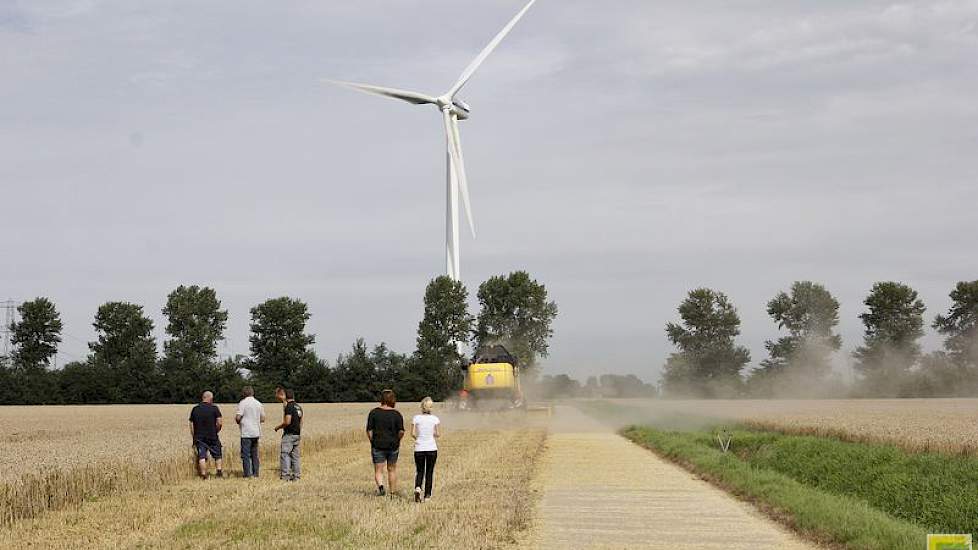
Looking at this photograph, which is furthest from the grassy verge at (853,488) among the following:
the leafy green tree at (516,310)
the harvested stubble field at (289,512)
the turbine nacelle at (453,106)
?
the leafy green tree at (516,310)

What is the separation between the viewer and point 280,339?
10262 cm

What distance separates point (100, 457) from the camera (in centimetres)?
2117

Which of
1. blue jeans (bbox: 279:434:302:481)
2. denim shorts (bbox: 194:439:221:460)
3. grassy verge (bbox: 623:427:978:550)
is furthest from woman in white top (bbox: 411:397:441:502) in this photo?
denim shorts (bbox: 194:439:221:460)

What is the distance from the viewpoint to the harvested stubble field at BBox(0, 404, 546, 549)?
538 inches

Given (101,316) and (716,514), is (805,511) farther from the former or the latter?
(101,316)

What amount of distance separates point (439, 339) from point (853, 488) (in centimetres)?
8360

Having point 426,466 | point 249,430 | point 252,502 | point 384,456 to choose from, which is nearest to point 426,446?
point 426,466

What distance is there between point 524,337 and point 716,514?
102 m

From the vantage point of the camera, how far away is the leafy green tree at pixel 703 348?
427ft

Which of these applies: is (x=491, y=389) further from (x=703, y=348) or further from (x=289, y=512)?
(x=703, y=348)

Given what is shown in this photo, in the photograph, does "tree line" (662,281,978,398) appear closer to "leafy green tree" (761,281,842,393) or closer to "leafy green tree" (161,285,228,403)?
"leafy green tree" (761,281,842,393)

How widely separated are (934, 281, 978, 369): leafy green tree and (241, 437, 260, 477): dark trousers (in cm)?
11275

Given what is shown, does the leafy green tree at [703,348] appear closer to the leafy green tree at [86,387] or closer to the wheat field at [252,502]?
the leafy green tree at [86,387]

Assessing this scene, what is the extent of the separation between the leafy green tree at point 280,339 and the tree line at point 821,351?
174 feet
